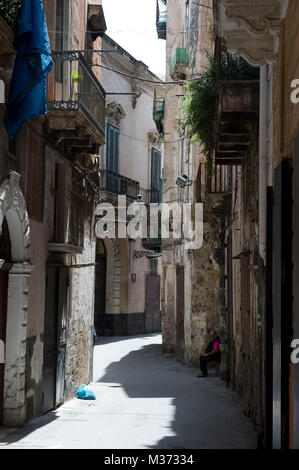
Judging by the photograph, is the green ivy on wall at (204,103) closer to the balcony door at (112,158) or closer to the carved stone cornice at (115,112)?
the balcony door at (112,158)

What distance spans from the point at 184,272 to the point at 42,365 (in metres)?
10.2

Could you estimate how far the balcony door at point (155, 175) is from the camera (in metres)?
33.5

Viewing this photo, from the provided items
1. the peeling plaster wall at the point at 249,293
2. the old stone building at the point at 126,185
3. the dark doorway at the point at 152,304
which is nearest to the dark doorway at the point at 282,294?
the peeling plaster wall at the point at 249,293

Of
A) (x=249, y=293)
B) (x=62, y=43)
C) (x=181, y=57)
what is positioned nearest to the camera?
(x=249, y=293)

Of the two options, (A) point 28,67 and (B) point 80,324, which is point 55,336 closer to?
(B) point 80,324

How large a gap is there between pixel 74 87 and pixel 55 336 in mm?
4118

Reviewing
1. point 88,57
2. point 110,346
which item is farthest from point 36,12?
point 110,346

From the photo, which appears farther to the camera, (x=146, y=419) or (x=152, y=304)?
(x=152, y=304)

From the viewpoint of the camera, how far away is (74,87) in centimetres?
1170

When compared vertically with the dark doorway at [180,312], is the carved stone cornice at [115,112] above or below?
above

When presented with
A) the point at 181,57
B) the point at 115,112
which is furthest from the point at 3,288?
the point at 115,112

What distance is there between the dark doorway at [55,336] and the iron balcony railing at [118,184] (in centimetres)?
1515

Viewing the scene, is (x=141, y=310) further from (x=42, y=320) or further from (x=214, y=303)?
(x=42, y=320)

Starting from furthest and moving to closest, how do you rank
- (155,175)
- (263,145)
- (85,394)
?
(155,175) < (85,394) < (263,145)
